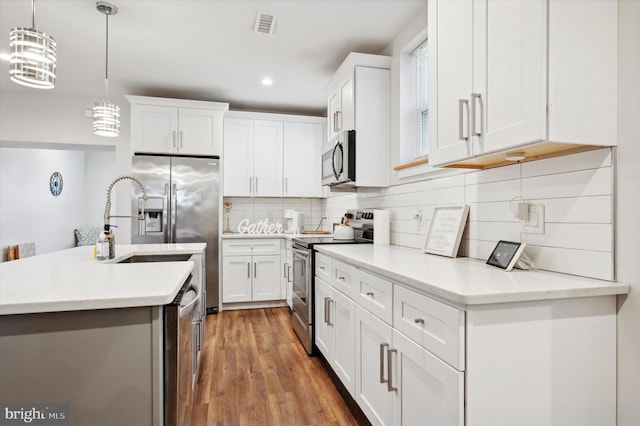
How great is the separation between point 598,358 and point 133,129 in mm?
4373

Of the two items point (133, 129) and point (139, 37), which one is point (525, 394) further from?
point (133, 129)

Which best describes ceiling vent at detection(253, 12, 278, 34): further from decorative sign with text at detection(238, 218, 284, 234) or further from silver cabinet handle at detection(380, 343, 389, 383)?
decorative sign with text at detection(238, 218, 284, 234)

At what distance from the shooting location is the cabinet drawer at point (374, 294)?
1.56 m

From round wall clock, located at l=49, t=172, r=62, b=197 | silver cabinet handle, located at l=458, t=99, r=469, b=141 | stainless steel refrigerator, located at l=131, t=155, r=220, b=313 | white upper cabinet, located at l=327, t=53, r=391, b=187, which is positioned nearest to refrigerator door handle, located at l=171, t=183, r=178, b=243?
stainless steel refrigerator, located at l=131, t=155, r=220, b=313

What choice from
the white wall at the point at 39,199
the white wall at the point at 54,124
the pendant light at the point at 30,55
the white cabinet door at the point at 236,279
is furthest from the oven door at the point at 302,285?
the white wall at the point at 39,199

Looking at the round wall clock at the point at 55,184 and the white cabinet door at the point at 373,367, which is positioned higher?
the round wall clock at the point at 55,184

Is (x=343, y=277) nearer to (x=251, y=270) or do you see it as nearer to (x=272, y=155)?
(x=251, y=270)

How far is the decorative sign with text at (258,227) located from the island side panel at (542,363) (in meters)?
3.80

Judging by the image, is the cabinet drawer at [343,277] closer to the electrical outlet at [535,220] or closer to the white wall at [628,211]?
the electrical outlet at [535,220]

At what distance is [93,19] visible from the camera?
2.62 metres

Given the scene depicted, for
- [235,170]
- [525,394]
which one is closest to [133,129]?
[235,170]

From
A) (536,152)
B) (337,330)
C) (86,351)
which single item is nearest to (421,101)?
(536,152)

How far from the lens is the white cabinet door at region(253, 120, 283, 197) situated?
4547 millimetres

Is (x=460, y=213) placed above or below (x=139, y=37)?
below
